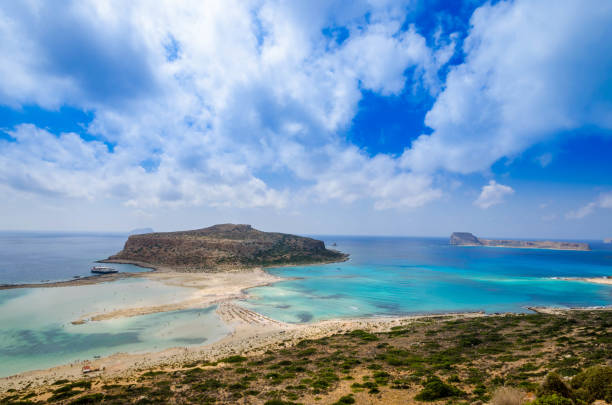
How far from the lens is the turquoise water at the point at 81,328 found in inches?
1208

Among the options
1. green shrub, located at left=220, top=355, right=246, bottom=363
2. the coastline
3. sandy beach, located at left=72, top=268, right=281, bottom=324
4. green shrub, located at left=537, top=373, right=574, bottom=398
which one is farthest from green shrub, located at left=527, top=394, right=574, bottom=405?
sandy beach, located at left=72, top=268, right=281, bottom=324

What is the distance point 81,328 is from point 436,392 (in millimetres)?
46245

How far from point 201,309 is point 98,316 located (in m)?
15.5

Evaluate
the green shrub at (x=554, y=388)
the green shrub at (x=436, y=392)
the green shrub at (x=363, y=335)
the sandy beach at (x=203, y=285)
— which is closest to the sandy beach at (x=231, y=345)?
the green shrub at (x=363, y=335)

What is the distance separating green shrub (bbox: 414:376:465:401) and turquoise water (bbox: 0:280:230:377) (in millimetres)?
27166

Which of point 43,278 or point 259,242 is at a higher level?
point 259,242

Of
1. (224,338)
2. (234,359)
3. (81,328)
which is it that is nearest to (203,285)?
(81,328)

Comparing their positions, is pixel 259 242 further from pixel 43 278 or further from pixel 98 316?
pixel 98 316

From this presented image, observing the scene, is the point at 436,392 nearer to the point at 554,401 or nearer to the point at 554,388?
the point at 554,388

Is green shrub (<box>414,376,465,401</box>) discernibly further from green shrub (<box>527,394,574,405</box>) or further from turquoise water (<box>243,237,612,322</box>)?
turquoise water (<box>243,237,612,322</box>)

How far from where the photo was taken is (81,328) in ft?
126

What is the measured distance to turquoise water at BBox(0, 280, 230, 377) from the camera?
30.7 metres

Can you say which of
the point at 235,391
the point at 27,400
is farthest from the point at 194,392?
the point at 27,400

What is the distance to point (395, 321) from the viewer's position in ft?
139
